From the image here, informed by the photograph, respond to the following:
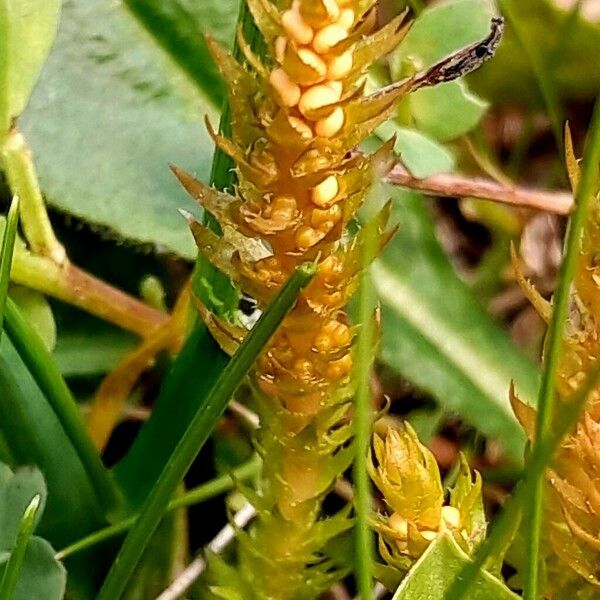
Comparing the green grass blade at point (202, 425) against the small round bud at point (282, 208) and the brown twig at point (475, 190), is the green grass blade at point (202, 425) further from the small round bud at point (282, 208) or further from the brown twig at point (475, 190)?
the brown twig at point (475, 190)

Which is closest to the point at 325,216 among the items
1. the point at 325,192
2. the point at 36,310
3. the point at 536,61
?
the point at 325,192

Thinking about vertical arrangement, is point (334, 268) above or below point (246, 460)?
above

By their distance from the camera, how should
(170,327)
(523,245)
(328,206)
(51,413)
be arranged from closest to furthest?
1. (328,206)
2. (51,413)
3. (170,327)
4. (523,245)

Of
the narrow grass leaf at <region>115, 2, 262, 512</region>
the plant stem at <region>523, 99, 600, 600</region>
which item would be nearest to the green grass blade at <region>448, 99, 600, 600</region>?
the plant stem at <region>523, 99, 600, 600</region>

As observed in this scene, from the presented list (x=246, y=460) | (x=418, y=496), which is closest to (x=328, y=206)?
(x=418, y=496)

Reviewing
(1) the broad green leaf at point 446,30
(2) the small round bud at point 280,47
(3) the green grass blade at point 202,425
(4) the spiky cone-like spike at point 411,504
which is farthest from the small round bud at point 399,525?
(1) the broad green leaf at point 446,30

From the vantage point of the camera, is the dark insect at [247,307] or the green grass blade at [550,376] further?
the dark insect at [247,307]

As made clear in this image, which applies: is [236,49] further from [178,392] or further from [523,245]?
[523,245]
